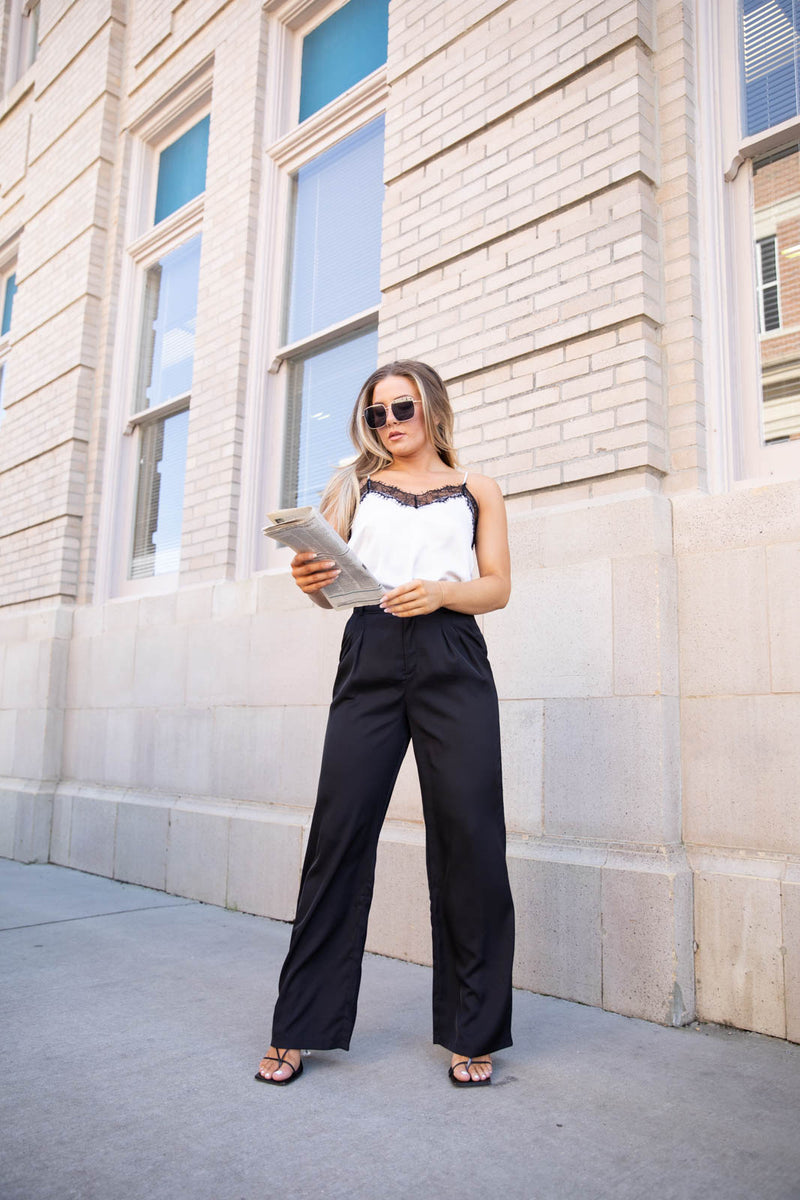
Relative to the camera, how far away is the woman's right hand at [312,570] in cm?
235

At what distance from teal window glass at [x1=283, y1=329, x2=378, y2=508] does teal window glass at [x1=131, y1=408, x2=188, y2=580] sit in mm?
1168

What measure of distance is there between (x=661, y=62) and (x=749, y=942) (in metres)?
3.41

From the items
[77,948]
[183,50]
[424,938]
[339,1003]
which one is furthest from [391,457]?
[183,50]

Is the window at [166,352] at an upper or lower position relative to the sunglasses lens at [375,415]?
upper

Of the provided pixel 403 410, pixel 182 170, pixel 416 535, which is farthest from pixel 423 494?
pixel 182 170

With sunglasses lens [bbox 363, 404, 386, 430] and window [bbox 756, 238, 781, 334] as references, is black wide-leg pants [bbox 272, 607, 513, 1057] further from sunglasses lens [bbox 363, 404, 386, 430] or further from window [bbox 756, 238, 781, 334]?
window [bbox 756, 238, 781, 334]

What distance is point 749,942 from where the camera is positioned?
9.63ft

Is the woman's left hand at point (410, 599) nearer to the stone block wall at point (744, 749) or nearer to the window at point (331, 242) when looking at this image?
the stone block wall at point (744, 749)

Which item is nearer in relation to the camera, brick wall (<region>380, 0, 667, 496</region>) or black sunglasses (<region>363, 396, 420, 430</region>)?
black sunglasses (<region>363, 396, 420, 430</region>)

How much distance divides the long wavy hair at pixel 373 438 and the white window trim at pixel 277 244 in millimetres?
2576

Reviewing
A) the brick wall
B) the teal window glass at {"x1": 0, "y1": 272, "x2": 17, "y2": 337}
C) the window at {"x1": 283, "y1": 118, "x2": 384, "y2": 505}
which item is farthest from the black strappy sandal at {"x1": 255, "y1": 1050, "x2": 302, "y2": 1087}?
the teal window glass at {"x1": 0, "y1": 272, "x2": 17, "y2": 337}

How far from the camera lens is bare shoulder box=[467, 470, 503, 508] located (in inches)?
109

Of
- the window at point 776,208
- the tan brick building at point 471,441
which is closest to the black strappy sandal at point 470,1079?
the tan brick building at point 471,441

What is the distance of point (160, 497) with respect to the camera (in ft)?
22.0
